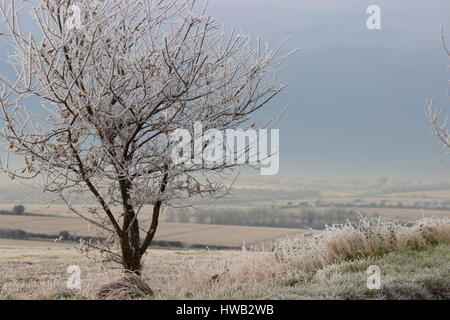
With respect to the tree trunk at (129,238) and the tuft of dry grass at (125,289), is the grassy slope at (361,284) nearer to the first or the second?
the tuft of dry grass at (125,289)

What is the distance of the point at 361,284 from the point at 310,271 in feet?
7.40

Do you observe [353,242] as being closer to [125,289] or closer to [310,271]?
[310,271]

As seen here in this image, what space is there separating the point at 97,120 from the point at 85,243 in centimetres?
228

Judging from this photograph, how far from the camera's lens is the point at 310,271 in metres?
9.98

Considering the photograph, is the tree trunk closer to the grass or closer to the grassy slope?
the grass

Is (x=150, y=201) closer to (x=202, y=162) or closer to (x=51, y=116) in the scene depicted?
(x=202, y=162)

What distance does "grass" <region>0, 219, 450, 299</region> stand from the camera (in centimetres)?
769

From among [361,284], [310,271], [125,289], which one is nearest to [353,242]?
[310,271]

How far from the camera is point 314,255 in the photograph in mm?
10555

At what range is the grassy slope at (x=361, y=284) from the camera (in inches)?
289

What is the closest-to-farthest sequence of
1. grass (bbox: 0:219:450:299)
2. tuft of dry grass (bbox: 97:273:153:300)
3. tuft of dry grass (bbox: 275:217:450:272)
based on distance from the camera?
grass (bbox: 0:219:450:299) → tuft of dry grass (bbox: 97:273:153:300) → tuft of dry grass (bbox: 275:217:450:272)

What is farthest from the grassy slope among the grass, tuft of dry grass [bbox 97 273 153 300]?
tuft of dry grass [bbox 97 273 153 300]

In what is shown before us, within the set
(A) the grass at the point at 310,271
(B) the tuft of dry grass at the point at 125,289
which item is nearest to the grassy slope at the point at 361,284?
(A) the grass at the point at 310,271
